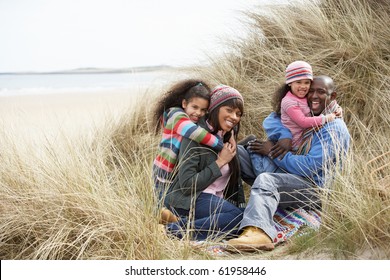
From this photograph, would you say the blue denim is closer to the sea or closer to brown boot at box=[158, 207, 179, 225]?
brown boot at box=[158, 207, 179, 225]

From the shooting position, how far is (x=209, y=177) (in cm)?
352

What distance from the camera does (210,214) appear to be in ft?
11.3

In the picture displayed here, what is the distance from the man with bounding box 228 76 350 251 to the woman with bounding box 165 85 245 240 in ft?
0.68

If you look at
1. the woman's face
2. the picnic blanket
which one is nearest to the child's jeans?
the picnic blanket

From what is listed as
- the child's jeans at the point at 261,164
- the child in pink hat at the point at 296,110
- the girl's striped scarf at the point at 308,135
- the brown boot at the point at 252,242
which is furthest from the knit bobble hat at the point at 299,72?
the brown boot at the point at 252,242

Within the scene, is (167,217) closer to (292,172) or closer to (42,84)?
(292,172)

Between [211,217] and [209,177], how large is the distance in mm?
250

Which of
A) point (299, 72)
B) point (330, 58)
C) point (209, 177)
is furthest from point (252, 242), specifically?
point (330, 58)

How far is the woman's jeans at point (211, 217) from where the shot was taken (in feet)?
11.5

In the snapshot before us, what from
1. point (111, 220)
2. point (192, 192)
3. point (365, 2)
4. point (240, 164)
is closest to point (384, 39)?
point (365, 2)

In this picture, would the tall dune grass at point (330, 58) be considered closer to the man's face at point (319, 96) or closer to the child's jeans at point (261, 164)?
the man's face at point (319, 96)
